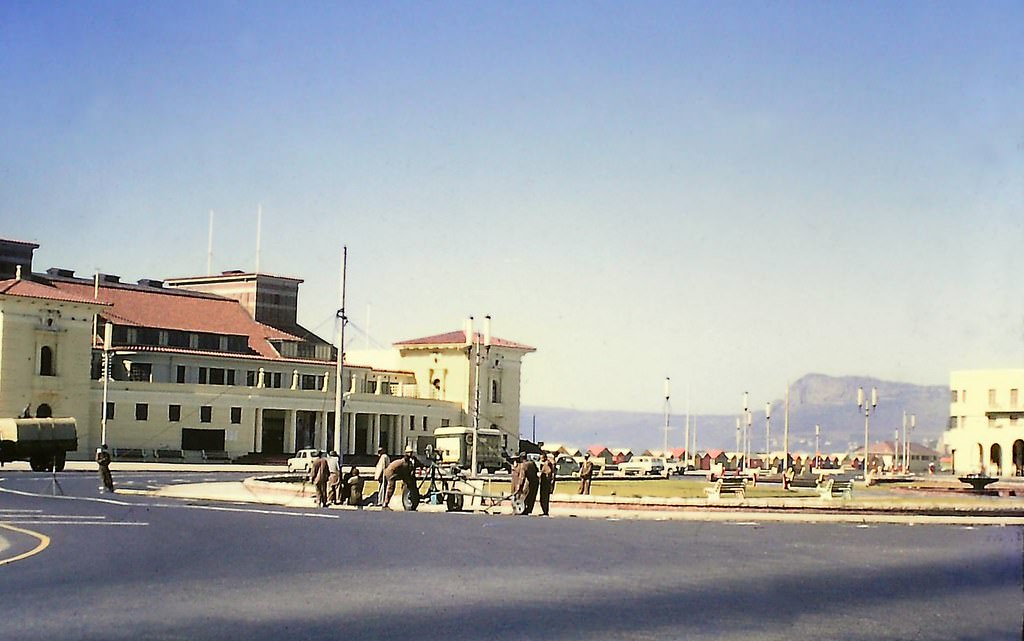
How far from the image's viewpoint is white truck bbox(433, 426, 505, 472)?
8288 centimetres

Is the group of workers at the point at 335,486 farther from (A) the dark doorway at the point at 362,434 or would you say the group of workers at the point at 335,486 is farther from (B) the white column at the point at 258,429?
(A) the dark doorway at the point at 362,434

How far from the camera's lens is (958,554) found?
2411 centimetres

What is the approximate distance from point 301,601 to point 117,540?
9.46 metres

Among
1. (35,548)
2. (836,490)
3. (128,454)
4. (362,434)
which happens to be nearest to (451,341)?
(362,434)

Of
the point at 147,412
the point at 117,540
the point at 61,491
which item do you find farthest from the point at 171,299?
the point at 117,540

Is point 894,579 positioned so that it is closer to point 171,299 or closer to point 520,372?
point 171,299

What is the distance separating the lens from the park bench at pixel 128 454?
8644 cm

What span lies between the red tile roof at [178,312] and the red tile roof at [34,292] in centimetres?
533

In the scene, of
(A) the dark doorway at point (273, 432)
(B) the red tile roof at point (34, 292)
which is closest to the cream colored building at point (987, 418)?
(A) the dark doorway at point (273, 432)

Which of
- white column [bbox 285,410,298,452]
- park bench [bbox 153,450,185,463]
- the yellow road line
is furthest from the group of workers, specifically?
white column [bbox 285,410,298,452]

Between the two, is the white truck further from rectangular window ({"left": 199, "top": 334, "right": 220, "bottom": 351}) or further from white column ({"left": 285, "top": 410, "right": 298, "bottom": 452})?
rectangular window ({"left": 199, "top": 334, "right": 220, "bottom": 351})

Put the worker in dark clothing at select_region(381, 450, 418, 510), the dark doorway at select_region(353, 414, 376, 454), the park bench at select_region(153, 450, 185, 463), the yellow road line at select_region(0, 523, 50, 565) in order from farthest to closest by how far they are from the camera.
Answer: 1. the dark doorway at select_region(353, 414, 376, 454)
2. the park bench at select_region(153, 450, 185, 463)
3. the worker in dark clothing at select_region(381, 450, 418, 510)
4. the yellow road line at select_region(0, 523, 50, 565)

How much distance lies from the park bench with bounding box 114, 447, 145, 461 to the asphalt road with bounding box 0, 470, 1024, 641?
187 feet

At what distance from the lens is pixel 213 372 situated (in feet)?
326
